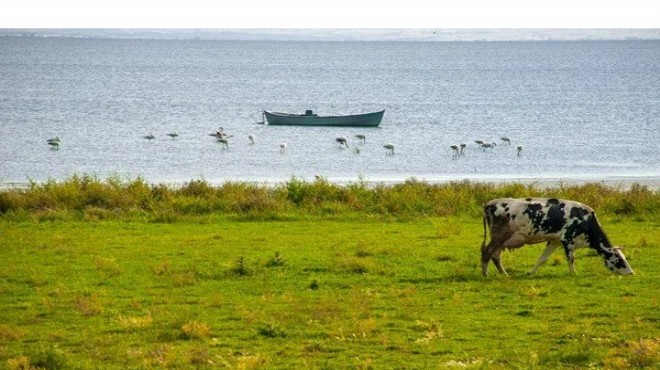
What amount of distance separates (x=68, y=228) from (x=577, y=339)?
51.7 feet

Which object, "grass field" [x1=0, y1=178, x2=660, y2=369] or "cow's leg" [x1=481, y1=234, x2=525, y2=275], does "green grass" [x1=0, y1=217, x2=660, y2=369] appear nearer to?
"grass field" [x1=0, y1=178, x2=660, y2=369]

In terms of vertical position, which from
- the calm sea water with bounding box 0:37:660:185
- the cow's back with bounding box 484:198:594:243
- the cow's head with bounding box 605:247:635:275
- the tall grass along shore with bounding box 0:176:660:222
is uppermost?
the cow's back with bounding box 484:198:594:243

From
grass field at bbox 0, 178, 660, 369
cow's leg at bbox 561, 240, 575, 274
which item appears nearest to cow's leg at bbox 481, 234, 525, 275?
grass field at bbox 0, 178, 660, 369

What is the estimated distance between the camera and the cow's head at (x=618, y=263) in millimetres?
20875

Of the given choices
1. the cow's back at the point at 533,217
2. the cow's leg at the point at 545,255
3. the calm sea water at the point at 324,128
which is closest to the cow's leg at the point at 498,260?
the cow's back at the point at 533,217

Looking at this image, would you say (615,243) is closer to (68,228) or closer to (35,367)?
(68,228)

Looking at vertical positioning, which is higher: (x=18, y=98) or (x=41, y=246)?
(x=41, y=246)

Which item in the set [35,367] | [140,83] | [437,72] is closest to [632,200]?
[35,367]

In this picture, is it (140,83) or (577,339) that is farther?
(140,83)

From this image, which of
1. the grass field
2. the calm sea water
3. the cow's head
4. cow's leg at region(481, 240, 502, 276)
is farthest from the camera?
the calm sea water

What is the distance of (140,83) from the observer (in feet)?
510

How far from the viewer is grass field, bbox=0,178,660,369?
14.9 meters

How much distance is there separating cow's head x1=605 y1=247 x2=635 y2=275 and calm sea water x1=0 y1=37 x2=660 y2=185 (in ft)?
69.0

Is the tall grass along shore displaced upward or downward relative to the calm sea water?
upward
